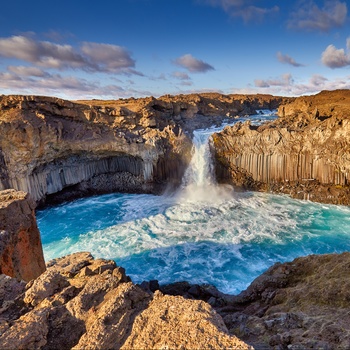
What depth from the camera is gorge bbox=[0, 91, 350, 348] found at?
7.84 metres

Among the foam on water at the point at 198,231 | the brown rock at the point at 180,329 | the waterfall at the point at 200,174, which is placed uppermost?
the brown rock at the point at 180,329

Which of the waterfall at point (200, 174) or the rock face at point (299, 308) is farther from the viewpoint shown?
the waterfall at point (200, 174)

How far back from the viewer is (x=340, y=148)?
20.5 metres

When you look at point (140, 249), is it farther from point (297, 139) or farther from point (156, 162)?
point (297, 139)

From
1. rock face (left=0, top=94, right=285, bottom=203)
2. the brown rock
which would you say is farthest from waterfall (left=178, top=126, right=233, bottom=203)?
the brown rock

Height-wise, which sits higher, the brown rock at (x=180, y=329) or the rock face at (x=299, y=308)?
the brown rock at (x=180, y=329)

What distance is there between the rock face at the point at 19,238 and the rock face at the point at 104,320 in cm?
301

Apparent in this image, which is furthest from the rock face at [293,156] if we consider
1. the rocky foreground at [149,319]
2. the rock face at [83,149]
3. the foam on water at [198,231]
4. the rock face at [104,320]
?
the rock face at [104,320]

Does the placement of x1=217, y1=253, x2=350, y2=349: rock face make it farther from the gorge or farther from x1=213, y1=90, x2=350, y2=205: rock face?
x1=213, y1=90, x2=350, y2=205: rock face

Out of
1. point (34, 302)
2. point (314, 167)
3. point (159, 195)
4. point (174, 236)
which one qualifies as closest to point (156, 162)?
point (159, 195)

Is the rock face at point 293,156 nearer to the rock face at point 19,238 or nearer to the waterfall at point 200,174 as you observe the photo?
the waterfall at point 200,174

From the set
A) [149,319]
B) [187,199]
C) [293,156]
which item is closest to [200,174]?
[187,199]

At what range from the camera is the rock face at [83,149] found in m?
20.5

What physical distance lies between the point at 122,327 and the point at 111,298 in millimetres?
681
